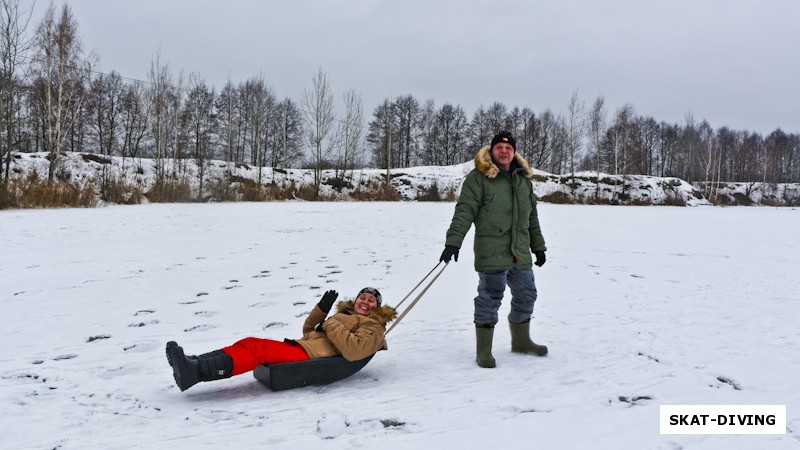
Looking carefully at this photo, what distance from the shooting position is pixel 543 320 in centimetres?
443

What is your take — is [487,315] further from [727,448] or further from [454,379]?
[727,448]

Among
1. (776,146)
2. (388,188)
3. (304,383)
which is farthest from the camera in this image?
(776,146)

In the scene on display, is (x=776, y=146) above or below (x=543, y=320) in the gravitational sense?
above

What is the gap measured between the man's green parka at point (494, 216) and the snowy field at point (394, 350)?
29.9 inches

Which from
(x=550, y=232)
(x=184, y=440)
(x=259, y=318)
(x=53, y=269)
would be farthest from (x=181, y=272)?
(x=550, y=232)

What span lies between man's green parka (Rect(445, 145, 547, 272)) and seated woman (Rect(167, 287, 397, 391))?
737mm

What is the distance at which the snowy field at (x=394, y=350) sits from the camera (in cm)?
218

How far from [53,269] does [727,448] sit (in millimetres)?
7404

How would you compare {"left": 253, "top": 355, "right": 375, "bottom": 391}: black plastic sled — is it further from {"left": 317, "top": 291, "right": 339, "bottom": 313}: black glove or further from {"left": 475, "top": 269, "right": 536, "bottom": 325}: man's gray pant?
{"left": 475, "top": 269, "right": 536, "bottom": 325}: man's gray pant

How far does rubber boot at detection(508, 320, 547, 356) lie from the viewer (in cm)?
341

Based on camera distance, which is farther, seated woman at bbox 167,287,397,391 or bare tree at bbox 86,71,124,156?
bare tree at bbox 86,71,124,156

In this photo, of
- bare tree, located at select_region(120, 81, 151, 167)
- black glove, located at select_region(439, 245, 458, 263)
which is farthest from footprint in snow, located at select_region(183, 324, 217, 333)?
bare tree, located at select_region(120, 81, 151, 167)

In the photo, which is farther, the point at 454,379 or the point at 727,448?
the point at 454,379

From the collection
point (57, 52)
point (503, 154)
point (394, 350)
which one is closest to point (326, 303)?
point (394, 350)
